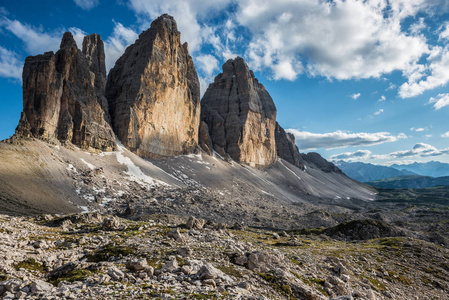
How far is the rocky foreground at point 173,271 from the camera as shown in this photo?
12836 mm

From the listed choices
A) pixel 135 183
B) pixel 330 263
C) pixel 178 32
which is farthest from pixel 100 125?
pixel 330 263

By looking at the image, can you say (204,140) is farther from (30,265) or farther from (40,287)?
(40,287)

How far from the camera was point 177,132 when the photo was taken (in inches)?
6029

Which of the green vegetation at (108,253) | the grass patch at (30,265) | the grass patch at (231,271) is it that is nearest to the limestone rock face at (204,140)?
the green vegetation at (108,253)

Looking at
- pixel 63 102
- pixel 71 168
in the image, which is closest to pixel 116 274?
pixel 71 168

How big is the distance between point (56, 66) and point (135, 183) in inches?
2128

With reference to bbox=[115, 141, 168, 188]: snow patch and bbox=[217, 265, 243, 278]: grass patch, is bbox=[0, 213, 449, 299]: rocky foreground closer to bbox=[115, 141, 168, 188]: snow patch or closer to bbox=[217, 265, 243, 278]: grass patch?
bbox=[217, 265, 243, 278]: grass patch

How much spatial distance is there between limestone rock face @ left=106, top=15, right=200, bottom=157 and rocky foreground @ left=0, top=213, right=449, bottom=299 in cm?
10365

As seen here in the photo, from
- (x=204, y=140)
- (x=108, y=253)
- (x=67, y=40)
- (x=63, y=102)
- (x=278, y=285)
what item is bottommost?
(x=278, y=285)

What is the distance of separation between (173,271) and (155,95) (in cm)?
13210

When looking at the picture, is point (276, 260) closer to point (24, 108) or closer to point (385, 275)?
point (385, 275)

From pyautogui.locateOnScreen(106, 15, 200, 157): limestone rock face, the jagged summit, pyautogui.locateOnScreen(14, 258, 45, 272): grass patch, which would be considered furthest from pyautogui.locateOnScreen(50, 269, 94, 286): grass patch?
the jagged summit

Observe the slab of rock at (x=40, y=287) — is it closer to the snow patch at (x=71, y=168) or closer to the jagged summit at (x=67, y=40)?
the snow patch at (x=71, y=168)

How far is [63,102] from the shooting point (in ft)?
320
